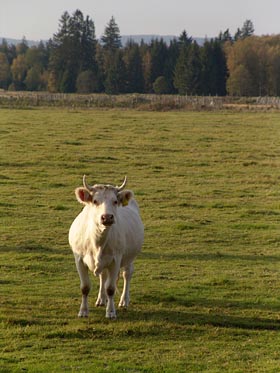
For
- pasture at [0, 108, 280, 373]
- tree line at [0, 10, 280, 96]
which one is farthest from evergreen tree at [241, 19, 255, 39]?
pasture at [0, 108, 280, 373]

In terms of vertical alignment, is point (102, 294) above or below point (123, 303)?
above

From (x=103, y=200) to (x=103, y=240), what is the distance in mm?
621

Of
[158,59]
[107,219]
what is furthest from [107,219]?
[158,59]

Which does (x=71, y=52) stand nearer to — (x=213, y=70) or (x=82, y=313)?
(x=213, y=70)

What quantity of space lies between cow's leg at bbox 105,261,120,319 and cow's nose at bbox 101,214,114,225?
91cm

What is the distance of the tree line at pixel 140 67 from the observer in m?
103

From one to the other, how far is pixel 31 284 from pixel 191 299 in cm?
262

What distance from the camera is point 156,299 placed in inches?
478

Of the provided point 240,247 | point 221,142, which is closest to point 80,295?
point 240,247

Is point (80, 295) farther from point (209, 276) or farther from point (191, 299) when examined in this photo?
point (209, 276)

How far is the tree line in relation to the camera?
103 meters

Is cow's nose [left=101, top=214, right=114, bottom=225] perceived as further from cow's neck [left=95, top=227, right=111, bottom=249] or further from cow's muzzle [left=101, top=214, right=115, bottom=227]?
cow's neck [left=95, top=227, right=111, bottom=249]

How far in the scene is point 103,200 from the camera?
10.7 m

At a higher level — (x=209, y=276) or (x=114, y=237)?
(x=114, y=237)
